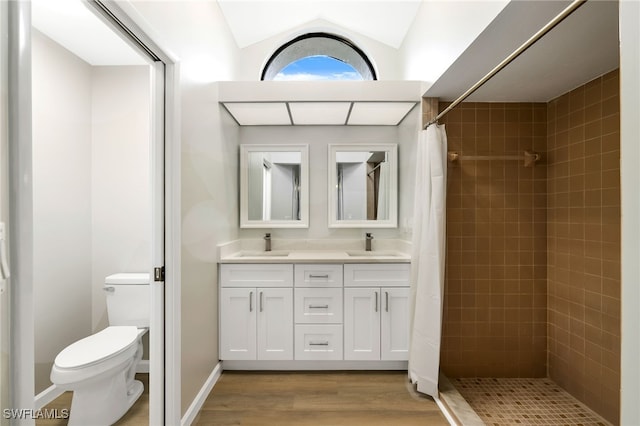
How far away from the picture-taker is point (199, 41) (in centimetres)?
195

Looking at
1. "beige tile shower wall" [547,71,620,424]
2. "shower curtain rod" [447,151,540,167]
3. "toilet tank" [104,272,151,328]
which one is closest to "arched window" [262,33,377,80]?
"shower curtain rod" [447,151,540,167]

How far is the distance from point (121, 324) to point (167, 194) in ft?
3.11

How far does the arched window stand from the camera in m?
3.08

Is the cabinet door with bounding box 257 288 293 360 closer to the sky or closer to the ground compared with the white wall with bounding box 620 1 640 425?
closer to the ground

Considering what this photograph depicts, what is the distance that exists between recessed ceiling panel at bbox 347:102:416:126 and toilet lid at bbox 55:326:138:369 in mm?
2171

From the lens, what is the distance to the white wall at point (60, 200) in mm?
1148

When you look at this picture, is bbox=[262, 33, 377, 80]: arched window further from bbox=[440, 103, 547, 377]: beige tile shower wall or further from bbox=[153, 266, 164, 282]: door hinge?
bbox=[153, 266, 164, 282]: door hinge

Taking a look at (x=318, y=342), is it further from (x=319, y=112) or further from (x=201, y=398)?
(x=319, y=112)

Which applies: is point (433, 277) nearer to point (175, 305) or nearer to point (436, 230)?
point (436, 230)

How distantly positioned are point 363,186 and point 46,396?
98.1 inches

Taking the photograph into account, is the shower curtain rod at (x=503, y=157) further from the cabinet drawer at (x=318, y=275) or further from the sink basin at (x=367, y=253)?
the cabinet drawer at (x=318, y=275)

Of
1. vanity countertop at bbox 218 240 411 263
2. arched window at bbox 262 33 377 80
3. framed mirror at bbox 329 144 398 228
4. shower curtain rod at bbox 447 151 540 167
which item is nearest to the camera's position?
shower curtain rod at bbox 447 151 540 167

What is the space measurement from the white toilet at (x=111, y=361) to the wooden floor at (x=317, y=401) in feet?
1.58

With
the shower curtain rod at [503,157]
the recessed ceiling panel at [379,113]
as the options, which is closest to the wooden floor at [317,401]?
the shower curtain rod at [503,157]
